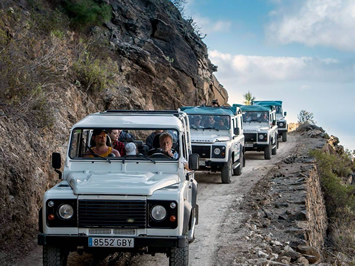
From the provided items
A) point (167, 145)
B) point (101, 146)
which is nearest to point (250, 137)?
point (167, 145)

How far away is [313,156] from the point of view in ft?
68.9

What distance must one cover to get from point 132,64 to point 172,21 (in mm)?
6820

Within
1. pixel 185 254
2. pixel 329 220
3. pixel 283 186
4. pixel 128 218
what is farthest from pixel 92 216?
pixel 329 220

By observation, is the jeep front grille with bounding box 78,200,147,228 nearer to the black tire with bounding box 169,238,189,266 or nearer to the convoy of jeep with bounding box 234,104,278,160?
the black tire with bounding box 169,238,189,266

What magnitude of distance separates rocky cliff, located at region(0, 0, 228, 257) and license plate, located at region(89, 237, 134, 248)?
8.14ft

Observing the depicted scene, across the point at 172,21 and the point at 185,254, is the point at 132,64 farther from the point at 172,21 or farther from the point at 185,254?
the point at 185,254

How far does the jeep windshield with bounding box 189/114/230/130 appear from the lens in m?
14.9

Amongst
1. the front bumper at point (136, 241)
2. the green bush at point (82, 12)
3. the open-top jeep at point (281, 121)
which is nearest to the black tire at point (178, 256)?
the front bumper at point (136, 241)

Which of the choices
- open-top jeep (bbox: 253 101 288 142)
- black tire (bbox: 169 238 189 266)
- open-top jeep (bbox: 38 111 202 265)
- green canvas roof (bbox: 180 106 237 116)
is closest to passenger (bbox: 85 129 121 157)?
open-top jeep (bbox: 38 111 202 265)

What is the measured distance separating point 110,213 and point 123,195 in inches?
9.3

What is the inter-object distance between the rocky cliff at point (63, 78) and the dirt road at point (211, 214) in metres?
1.69

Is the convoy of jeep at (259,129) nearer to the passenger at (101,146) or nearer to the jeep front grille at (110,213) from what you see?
the passenger at (101,146)

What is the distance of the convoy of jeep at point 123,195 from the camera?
5914 mm

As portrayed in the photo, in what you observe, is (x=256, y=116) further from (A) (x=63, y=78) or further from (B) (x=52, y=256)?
(B) (x=52, y=256)
